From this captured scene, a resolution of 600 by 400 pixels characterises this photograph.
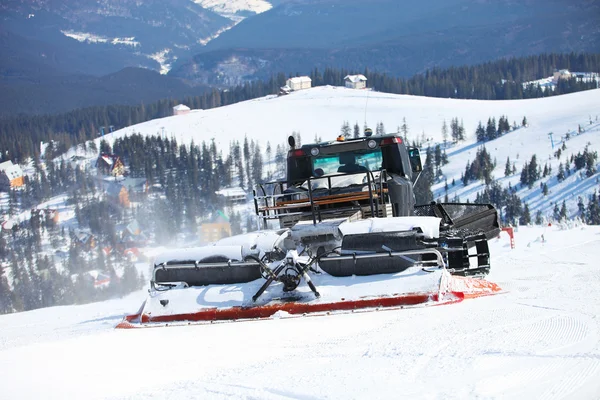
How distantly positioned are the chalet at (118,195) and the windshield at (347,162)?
105 meters

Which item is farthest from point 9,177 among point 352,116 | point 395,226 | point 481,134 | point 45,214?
point 395,226

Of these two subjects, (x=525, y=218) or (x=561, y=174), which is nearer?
(x=525, y=218)

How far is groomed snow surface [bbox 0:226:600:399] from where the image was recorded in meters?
4.89

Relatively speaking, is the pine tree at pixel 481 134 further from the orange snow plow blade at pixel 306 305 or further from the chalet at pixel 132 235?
the orange snow plow blade at pixel 306 305

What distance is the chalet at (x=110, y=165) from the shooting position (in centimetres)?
13175

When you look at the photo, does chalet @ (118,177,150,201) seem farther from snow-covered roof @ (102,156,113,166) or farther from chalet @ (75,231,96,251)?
chalet @ (75,231,96,251)

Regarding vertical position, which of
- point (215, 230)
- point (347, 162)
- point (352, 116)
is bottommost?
point (215, 230)

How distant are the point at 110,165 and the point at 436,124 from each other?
54397 millimetres

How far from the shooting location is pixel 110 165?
13412cm

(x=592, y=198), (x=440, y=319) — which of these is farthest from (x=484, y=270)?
(x=592, y=198)

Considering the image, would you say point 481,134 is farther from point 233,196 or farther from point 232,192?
point 233,196

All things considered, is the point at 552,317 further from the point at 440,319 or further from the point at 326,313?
the point at 326,313

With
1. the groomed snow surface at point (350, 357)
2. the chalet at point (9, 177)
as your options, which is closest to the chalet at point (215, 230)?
the chalet at point (9, 177)

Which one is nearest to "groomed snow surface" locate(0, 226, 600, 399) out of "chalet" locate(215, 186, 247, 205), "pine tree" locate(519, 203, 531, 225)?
"pine tree" locate(519, 203, 531, 225)
